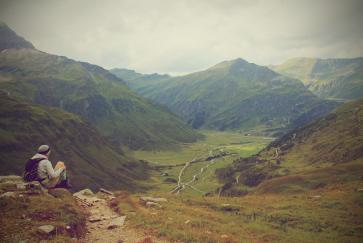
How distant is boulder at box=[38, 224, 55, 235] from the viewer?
26438mm

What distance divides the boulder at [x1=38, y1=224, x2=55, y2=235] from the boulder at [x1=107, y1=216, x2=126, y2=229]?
6497 mm

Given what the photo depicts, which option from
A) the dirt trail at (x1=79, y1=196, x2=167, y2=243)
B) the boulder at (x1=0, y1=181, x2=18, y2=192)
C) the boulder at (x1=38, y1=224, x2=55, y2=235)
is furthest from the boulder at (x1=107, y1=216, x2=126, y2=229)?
the boulder at (x1=0, y1=181, x2=18, y2=192)

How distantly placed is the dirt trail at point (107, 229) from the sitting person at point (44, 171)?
204 inches

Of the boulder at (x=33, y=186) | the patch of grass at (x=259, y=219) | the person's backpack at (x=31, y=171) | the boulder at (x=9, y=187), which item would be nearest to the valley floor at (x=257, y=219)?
the patch of grass at (x=259, y=219)

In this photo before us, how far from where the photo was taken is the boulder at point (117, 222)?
33062mm

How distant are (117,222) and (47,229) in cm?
861

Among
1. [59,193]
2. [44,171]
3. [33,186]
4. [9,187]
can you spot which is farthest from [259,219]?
[9,187]

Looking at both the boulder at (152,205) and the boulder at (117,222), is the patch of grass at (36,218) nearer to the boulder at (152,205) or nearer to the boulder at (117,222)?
the boulder at (117,222)

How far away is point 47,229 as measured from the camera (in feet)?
88.6

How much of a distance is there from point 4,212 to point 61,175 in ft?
29.9

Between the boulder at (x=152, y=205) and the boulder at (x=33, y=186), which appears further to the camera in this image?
the boulder at (x=152, y=205)

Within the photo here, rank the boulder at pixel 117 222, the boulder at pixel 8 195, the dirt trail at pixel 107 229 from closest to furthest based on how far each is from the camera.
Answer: the dirt trail at pixel 107 229 → the boulder at pixel 8 195 → the boulder at pixel 117 222

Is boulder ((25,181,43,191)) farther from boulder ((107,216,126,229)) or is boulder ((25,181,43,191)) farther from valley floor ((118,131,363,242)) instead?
valley floor ((118,131,363,242))

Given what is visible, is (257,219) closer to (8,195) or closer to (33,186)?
(33,186)
